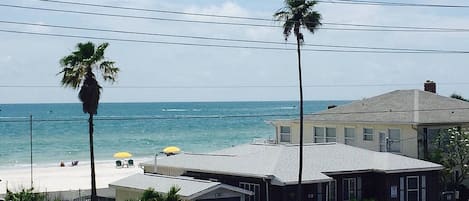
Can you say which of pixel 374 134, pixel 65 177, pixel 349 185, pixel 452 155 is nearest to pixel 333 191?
pixel 349 185

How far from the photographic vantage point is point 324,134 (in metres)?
51.6

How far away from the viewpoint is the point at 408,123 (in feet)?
149

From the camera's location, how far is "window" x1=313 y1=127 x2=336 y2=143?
2009 inches

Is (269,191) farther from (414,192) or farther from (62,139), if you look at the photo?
(62,139)

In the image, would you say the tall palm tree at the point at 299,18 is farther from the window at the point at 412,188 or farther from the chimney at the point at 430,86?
the chimney at the point at 430,86

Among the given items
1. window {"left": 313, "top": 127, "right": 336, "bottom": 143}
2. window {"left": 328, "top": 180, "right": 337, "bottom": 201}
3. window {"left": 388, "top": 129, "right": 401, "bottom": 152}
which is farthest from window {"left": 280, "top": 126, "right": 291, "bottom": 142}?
window {"left": 328, "top": 180, "right": 337, "bottom": 201}

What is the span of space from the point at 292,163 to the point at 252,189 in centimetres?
228

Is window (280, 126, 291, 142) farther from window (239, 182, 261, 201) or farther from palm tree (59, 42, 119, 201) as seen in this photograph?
palm tree (59, 42, 119, 201)

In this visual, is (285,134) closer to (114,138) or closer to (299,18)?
(299,18)

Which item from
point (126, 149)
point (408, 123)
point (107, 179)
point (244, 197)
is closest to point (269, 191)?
point (244, 197)

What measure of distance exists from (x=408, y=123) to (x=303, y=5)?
1212cm

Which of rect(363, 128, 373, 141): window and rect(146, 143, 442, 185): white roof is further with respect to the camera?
rect(363, 128, 373, 141): window

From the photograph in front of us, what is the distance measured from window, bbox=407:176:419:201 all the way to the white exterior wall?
4700mm

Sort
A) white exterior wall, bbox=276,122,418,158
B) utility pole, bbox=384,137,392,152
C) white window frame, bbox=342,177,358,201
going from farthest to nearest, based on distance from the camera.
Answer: utility pole, bbox=384,137,392,152 → white exterior wall, bbox=276,122,418,158 → white window frame, bbox=342,177,358,201
